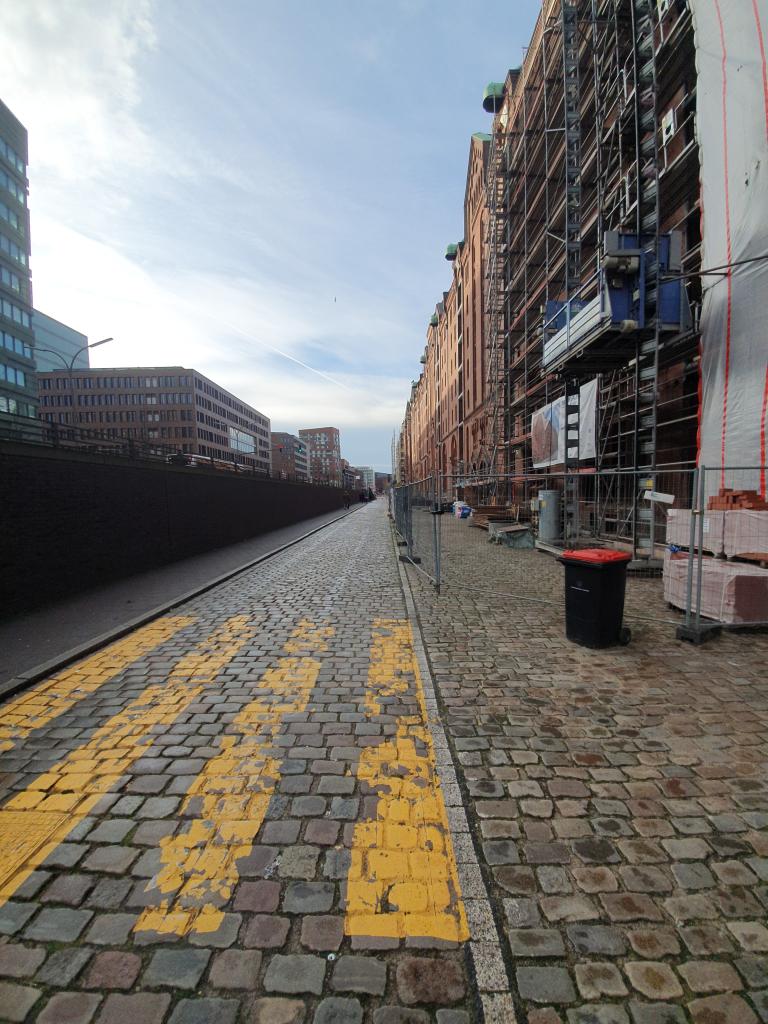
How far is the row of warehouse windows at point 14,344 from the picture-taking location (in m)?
43.6

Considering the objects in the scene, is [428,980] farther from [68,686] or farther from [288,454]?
[288,454]

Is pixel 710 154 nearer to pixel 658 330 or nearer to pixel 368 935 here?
pixel 658 330

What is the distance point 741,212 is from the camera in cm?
865

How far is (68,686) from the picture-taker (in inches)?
182

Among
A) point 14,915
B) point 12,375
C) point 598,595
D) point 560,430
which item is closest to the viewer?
point 14,915

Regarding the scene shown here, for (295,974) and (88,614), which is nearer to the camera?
(295,974)

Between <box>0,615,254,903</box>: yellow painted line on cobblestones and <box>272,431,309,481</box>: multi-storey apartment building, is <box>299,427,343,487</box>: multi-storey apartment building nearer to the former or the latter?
<box>272,431,309,481</box>: multi-storey apartment building

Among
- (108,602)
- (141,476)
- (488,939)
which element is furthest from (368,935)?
(141,476)

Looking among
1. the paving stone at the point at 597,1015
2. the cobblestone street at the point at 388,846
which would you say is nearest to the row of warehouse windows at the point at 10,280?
the cobblestone street at the point at 388,846

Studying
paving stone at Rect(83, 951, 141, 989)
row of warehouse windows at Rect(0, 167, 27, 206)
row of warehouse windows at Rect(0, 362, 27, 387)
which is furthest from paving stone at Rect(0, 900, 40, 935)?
row of warehouse windows at Rect(0, 167, 27, 206)

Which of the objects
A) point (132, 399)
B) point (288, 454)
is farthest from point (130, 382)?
point (288, 454)

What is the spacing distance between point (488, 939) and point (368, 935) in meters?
0.52

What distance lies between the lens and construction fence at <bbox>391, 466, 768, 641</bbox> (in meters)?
5.83

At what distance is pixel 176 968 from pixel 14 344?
195 feet
